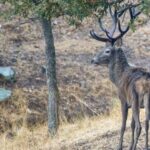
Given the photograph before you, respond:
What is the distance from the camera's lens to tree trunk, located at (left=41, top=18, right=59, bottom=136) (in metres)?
13.9

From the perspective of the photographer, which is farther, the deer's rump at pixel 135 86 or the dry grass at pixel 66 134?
the dry grass at pixel 66 134

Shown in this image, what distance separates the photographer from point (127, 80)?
1077 cm

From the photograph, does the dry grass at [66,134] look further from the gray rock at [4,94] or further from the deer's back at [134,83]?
the deer's back at [134,83]

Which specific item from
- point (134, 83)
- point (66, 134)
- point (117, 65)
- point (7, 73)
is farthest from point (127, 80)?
point (7, 73)

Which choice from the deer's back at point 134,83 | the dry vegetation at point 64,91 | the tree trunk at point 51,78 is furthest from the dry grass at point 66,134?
the deer's back at point 134,83

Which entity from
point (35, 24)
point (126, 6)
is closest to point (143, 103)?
point (126, 6)

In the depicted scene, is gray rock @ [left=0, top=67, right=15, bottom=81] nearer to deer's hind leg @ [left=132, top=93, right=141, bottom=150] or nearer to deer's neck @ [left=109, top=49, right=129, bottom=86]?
deer's neck @ [left=109, top=49, right=129, bottom=86]

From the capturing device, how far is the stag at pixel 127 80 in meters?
9.96

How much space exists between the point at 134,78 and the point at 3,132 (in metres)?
6.41

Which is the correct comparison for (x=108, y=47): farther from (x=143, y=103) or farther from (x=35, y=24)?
(x=35, y=24)

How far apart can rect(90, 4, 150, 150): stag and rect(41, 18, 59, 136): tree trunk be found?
2375mm

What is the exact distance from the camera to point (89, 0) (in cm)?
890

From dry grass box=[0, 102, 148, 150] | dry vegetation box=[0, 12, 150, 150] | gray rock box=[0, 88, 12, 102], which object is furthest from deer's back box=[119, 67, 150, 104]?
gray rock box=[0, 88, 12, 102]

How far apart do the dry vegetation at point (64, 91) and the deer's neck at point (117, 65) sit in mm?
1131
